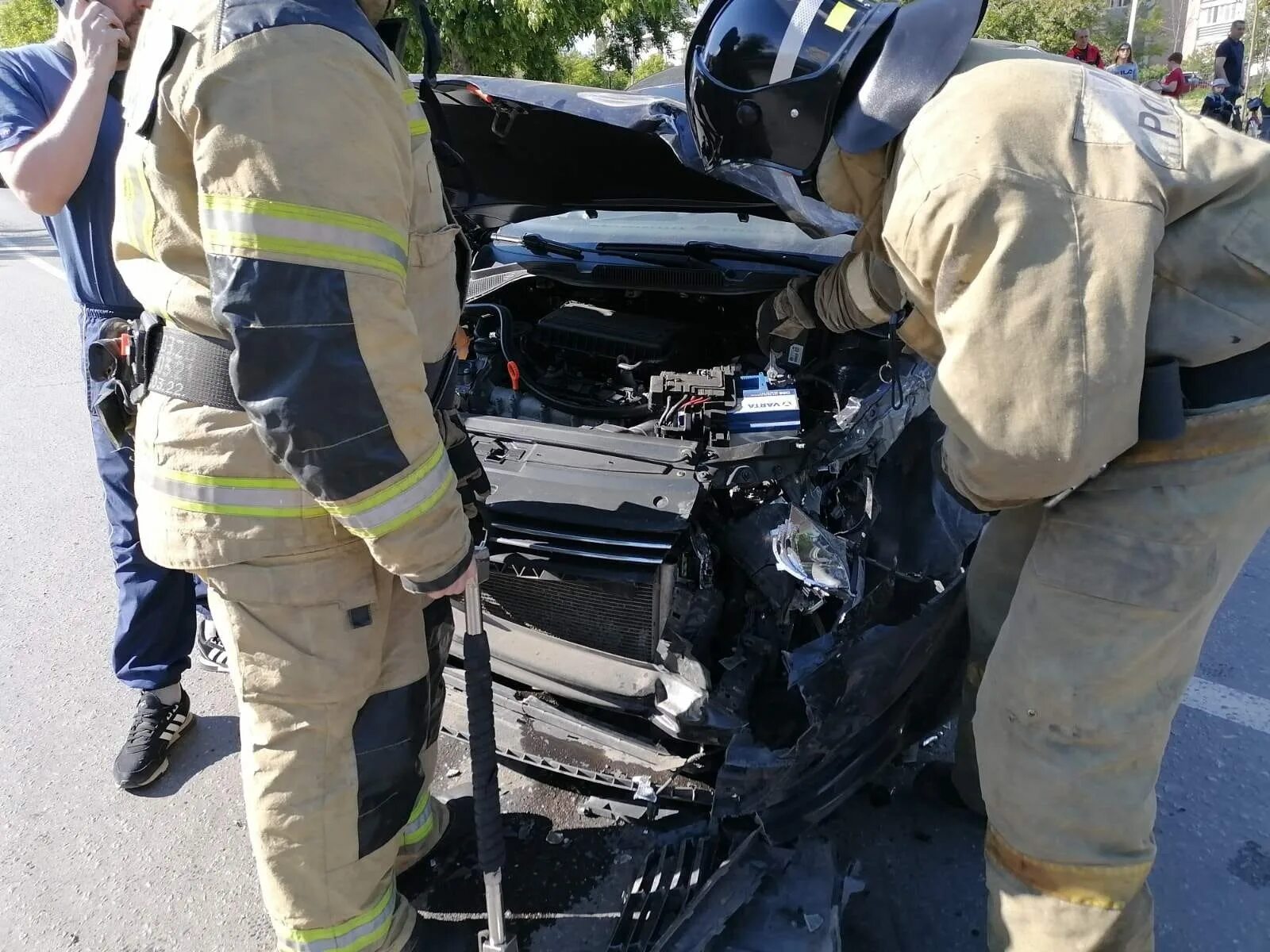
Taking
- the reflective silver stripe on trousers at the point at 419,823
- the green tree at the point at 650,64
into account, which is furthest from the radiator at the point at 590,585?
the green tree at the point at 650,64

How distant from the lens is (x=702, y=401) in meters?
2.29

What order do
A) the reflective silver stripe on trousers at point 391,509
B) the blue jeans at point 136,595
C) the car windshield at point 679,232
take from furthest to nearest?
the car windshield at point 679,232 → the blue jeans at point 136,595 → the reflective silver stripe on trousers at point 391,509

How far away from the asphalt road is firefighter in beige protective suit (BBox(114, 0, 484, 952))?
454 mm

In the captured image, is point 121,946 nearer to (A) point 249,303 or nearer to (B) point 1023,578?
(A) point 249,303

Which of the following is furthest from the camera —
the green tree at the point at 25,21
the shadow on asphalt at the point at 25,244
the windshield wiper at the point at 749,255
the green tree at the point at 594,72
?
the green tree at the point at 25,21

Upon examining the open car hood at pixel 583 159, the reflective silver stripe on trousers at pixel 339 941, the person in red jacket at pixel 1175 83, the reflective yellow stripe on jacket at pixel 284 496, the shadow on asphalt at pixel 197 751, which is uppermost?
the open car hood at pixel 583 159

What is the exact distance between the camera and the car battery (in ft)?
7.18

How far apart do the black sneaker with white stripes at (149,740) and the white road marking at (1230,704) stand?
115 inches

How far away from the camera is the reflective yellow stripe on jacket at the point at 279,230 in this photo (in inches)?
50.7

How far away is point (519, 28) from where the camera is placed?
11.2 meters

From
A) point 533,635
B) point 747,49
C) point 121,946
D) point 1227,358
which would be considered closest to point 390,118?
point 747,49

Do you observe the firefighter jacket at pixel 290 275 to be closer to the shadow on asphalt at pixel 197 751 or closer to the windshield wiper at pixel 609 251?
the shadow on asphalt at pixel 197 751

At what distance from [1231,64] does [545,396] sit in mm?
13584

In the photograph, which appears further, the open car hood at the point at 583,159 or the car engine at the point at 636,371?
the car engine at the point at 636,371
